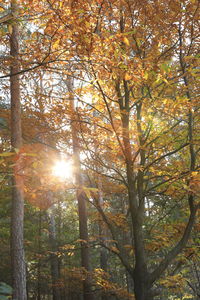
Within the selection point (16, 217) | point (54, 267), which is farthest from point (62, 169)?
point (54, 267)

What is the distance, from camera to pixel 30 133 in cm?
647

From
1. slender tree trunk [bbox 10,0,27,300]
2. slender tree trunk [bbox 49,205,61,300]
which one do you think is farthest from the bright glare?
slender tree trunk [bbox 49,205,61,300]

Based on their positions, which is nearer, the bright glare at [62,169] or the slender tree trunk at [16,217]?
the bright glare at [62,169]

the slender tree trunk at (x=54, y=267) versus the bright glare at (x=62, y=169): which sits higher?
the bright glare at (x=62, y=169)

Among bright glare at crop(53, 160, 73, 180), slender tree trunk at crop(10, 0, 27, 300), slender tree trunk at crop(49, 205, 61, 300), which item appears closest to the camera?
bright glare at crop(53, 160, 73, 180)

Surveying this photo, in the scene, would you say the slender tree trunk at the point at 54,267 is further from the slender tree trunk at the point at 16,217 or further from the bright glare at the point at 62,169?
the bright glare at the point at 62,169

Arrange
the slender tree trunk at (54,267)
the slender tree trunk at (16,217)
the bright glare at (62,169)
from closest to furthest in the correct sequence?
the bright glare at (62,169)
the slender tree trunk at (16,217)
the slender tree trunk at (54,267)

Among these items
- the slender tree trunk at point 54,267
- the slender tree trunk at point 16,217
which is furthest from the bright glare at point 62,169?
the slender tree trunk at point 54,267

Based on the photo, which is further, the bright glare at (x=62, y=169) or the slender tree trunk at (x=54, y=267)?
the slender tree trunk at (x=54, y=267)

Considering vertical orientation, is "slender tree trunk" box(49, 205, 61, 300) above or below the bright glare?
below

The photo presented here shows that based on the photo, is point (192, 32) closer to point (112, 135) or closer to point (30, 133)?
point (112, 135)

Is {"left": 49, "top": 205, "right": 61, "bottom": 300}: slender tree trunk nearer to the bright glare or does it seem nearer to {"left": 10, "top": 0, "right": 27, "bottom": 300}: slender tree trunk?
{"left": 10, "top": 0, "right": 27, "bottom": 300}: slender tree trunk

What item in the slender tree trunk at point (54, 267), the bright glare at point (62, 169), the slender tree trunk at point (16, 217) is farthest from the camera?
the slender tree trunk at point (54, 267)

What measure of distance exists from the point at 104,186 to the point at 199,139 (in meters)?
4.24
